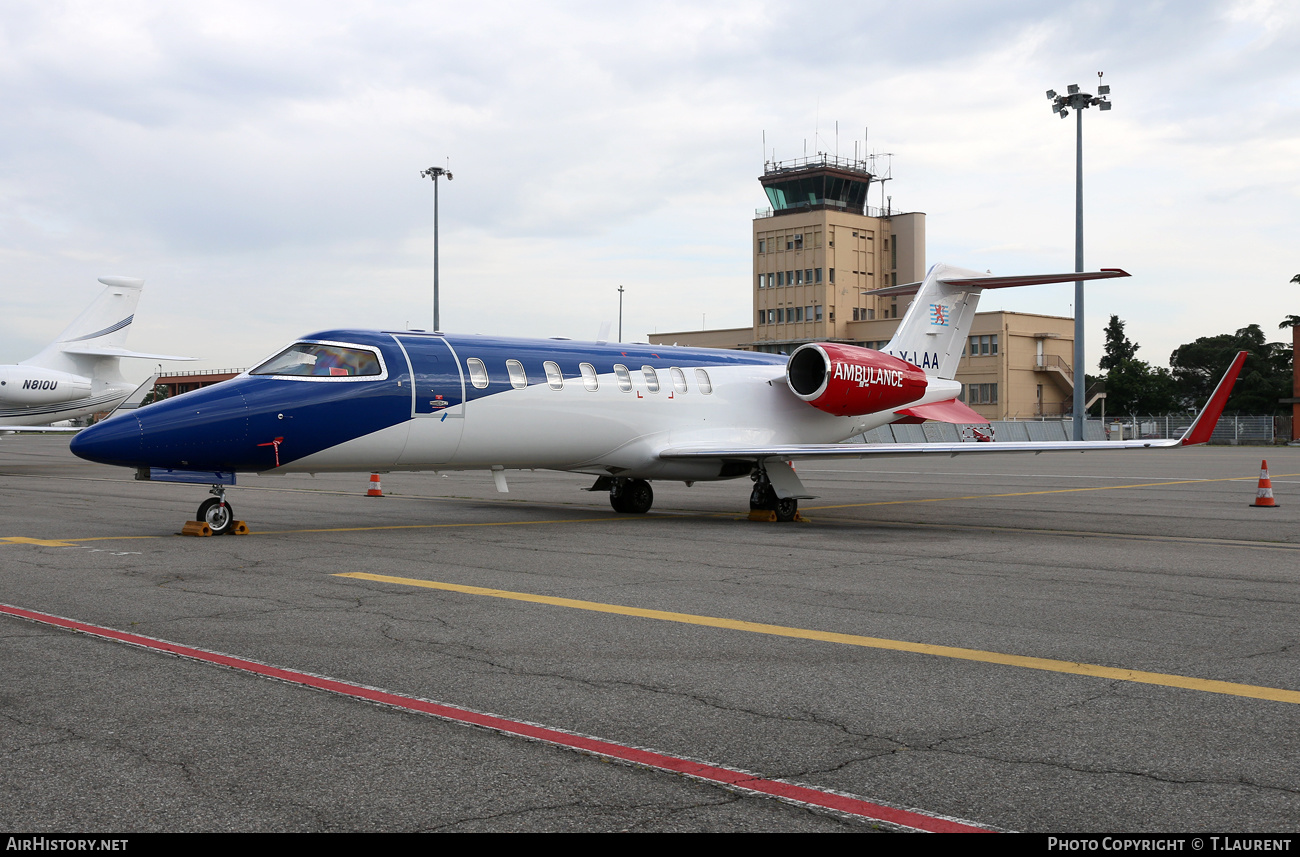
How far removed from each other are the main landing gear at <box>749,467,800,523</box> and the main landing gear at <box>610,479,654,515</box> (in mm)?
1856

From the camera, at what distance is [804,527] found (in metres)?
15.1

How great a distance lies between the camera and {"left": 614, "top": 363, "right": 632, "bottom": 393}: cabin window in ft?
51.9

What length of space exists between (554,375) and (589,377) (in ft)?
1.93

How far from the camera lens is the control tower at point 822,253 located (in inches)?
3467

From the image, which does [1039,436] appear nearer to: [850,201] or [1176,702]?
[850,201]

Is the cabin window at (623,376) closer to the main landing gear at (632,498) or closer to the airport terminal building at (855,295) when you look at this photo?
the main landing gear at (632,498)

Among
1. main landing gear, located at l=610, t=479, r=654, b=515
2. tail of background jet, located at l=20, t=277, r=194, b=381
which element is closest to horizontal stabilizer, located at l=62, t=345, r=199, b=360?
tail of background jet, located at l=20, t=277, r=194, b=381

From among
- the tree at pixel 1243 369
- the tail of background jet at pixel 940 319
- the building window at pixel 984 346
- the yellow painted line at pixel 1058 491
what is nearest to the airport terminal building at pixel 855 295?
the building window at pixel 984 346

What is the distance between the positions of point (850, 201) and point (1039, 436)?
39571mm

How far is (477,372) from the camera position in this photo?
14.4 metres

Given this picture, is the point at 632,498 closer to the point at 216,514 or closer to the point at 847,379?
the point at 847,379

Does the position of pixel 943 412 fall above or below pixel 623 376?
below

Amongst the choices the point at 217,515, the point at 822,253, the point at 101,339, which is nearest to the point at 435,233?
the point at 101,339
